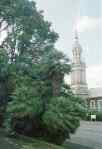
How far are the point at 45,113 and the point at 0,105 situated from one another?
119 inches

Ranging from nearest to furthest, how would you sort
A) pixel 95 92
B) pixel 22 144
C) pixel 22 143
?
pixel 22 144
pixel 22 143
pixel 95 92

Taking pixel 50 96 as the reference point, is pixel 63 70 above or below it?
above

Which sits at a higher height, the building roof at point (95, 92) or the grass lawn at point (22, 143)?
the building roof at point (95, 92)

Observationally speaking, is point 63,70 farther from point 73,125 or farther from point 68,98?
point 73,125

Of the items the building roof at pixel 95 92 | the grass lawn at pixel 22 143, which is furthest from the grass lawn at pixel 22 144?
the building roof at pixel 95 92

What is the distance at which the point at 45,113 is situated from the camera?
8789 mm

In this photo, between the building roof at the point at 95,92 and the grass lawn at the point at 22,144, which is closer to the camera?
the grass lawn at the point at 22,144

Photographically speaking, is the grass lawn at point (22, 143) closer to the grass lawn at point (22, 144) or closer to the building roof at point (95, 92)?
the grass lawn at point (22, 144)

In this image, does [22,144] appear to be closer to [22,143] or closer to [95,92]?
[22,143]

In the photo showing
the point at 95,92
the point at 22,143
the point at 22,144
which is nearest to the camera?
the point at 22,144

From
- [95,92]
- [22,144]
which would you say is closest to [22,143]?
[22,144]

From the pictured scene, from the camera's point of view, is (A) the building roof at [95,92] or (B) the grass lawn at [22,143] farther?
(A) the building roof at [95,92]

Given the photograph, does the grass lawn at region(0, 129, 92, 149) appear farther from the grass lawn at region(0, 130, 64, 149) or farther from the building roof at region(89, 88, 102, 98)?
the building roof at region(89, 88, 102, 98)

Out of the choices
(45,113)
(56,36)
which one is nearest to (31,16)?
(56,36)
